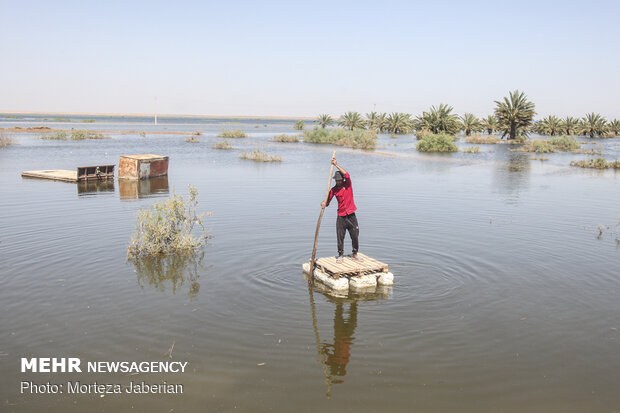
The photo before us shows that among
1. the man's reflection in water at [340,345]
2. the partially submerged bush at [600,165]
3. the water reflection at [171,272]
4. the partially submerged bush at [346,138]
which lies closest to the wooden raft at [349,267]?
the man's reflection in water at [340,345]

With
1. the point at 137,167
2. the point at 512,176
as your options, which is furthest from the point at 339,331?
the point at 512,176

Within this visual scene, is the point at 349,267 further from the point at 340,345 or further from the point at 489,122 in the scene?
the point at 489,122

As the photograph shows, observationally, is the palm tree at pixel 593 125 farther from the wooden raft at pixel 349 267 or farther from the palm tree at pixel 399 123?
the wooden raft at pixel 349 267

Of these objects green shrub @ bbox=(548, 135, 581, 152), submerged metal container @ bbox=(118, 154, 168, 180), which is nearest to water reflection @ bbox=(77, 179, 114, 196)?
submerged metal container @ bbox=(118, 154, 168, 180)

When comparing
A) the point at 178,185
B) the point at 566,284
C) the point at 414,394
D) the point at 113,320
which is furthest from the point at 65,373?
the point at 178,185

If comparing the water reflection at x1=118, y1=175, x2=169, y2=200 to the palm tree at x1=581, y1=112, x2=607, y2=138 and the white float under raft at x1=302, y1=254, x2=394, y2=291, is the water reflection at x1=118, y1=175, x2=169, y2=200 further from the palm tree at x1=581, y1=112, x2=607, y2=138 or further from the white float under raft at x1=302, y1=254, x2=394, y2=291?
the palm tree at x1=581, y1=112, x2=607, y2=138

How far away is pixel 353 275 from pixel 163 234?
4498mm

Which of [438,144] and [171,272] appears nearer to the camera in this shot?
[171,272]

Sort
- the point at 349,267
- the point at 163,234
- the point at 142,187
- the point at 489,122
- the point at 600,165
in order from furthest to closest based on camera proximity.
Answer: the point at 489,122 → the point at 600,165 → the point at 142,187 → the point at 163,234 → the point at 349,267

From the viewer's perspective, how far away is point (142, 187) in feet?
65.1

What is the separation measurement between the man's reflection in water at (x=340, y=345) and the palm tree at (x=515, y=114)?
58.6 m

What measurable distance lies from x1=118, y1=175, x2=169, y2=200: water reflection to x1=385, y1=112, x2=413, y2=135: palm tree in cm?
5978

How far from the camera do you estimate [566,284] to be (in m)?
8.64

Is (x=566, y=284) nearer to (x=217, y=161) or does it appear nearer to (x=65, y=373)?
(x=65, y=373)
